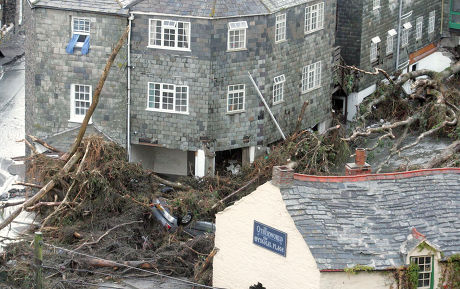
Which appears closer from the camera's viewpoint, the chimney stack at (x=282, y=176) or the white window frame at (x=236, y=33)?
the chimney stack at (x=282, y=176)

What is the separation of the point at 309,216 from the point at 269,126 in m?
14.7

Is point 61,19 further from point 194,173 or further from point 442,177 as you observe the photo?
→ point 442,177

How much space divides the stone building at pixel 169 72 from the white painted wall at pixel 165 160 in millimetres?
256

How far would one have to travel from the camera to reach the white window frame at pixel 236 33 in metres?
49.2

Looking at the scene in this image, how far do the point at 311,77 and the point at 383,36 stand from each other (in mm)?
7692

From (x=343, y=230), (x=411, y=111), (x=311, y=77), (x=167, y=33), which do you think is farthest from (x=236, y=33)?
(x=343, y=230)

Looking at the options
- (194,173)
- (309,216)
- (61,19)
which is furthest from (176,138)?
(309,216)

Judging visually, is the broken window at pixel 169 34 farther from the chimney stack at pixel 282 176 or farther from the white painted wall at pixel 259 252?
the chimney stack at pixel 282 176

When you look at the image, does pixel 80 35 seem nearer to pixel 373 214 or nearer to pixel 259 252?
pixel 259 252

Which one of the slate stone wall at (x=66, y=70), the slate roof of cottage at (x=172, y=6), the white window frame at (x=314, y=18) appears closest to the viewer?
the slate roof of cottage at (x=172, y=6)

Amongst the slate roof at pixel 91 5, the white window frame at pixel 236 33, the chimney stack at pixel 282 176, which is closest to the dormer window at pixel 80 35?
the slate roof at pixel 91 5

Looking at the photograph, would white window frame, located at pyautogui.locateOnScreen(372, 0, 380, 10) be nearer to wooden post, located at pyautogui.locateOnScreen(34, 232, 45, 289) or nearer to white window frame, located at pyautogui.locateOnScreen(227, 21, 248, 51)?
white window frame, located at pyautogui.locateOnScreen(227, 21, 248, 51)

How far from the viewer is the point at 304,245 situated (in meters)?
36.6

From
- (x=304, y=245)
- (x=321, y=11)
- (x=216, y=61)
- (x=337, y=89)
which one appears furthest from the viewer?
(x=337, y=89)
